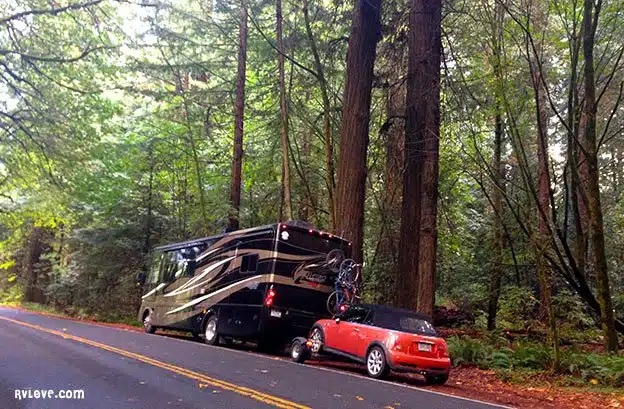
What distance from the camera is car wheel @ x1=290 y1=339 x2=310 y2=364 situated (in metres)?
11.9

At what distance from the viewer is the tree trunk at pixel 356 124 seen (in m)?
14.7

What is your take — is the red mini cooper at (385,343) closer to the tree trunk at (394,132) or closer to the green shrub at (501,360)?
the green shrub at (501,360)

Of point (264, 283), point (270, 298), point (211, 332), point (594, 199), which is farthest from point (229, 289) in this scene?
point (594, 199)

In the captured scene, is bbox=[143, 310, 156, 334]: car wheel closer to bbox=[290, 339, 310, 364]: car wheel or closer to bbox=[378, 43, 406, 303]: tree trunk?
bbox=[378, 43, 406, 303]: tree trunk

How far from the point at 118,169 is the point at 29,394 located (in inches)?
759

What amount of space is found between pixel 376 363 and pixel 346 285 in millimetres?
3799

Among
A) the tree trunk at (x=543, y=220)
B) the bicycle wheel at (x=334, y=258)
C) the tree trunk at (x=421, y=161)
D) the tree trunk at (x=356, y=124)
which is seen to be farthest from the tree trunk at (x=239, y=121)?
the tree trunk at (x=543, y=220)

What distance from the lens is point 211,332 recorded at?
16.1 meters

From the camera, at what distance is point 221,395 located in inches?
275


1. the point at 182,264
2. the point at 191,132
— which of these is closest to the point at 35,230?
the point at 191,132

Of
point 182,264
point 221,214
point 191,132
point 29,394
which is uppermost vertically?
point 191,132

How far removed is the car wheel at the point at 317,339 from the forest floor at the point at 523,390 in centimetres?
57

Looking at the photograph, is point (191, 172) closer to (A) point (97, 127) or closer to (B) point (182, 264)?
(B) point (182, 264)

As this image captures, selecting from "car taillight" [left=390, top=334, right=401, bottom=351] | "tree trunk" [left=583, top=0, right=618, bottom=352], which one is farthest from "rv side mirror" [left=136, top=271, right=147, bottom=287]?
"tree trunk" [left=583, top=0, right=618, bottom=352]
